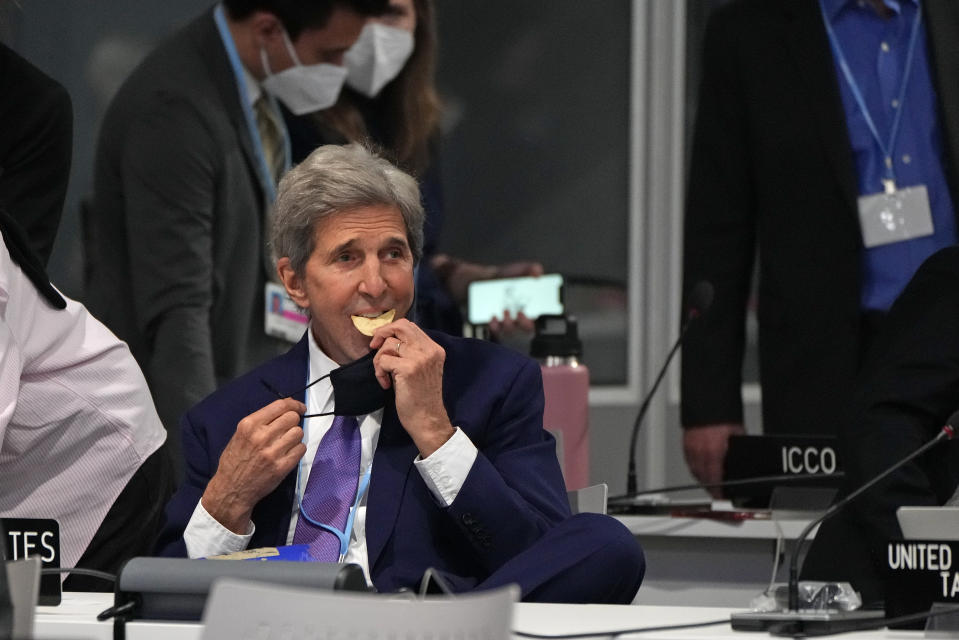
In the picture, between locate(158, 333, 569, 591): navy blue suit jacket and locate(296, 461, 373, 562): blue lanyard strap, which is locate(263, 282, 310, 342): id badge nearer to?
locate(158, 333, 569, 591): navy blue suit jacket

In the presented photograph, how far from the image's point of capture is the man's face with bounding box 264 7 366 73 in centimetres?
416

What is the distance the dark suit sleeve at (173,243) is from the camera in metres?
3.86

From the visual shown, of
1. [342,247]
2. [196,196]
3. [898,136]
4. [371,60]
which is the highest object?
[371,60]

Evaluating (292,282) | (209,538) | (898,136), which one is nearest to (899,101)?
(898,136)

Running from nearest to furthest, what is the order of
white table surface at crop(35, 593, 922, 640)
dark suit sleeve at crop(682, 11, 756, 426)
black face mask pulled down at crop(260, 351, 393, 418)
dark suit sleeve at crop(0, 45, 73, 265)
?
white table surface at crop(35, 593, 922, 640) < black face mask pulled down at crop(260, 351, 393, 418) < dark suit sleeve at crop(0, 45, 73, 265) < dark suit sleeve at crop(682, 11, 756, 426)

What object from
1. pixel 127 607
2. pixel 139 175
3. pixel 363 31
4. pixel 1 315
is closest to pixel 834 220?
pixel 363 31

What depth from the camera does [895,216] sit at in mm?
3613

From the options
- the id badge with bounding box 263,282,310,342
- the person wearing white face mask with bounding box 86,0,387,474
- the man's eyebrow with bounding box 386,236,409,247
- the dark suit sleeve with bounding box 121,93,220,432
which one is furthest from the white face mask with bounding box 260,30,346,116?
the man's eyebrow with bounding box 386,236,409,247

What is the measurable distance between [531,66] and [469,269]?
75 cm

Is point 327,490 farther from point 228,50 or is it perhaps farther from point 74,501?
point 228,50

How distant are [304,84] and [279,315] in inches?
24.9

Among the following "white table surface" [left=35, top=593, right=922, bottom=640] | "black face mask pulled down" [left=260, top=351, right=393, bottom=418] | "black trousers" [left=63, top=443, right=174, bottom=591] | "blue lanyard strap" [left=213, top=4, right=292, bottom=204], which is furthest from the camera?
"blue lanyard strap" [left=213, top=4, right=292, bottom=204]

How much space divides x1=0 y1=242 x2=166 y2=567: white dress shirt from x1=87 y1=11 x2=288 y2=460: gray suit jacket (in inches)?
42.0

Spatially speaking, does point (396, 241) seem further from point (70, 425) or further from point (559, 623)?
point (559, 623)
